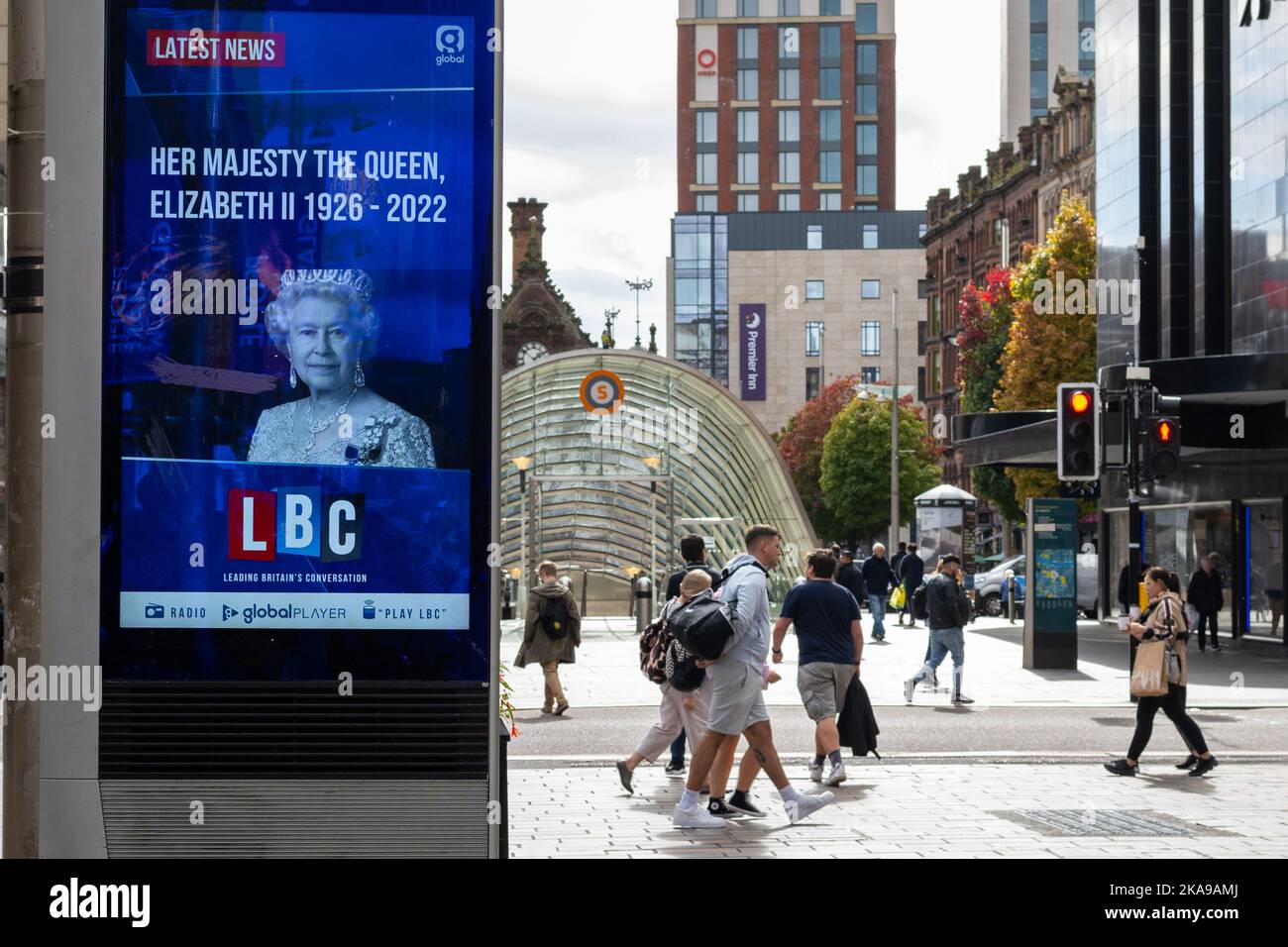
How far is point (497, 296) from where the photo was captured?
19.7 feet

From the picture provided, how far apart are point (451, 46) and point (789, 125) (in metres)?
131

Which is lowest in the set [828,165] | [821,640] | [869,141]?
[821,640]

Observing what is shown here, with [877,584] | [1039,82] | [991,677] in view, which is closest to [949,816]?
[991,677]

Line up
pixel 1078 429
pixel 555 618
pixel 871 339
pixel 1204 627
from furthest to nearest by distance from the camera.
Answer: pixel 871 339 < pixel 1204 627 < pixel 1078 429 < pixel 555 618

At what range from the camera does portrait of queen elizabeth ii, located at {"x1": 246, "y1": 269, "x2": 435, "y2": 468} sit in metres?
6.00

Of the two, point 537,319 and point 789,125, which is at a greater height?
point 789,125

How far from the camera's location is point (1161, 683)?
42.8 ft

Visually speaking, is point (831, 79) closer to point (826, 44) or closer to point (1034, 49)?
point (826, 44)

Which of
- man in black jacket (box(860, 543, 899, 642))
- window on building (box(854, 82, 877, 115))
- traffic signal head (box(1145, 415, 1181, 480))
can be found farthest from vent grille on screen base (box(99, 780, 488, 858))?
window on building (box(854, 82, 877, 115))

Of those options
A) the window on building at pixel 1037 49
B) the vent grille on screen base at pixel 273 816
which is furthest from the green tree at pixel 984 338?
the vent grille on screen base at pixel 273 816

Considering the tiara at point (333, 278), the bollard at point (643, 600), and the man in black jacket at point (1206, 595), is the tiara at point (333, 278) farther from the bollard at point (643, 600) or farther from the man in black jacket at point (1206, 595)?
the bollard at point (643, 600)

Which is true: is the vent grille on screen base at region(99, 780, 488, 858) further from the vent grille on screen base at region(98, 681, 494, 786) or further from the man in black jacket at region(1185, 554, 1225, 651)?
the man in black jacket at region(1185, 554, 1225, 651)

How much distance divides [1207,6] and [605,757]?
2335 centimetres
